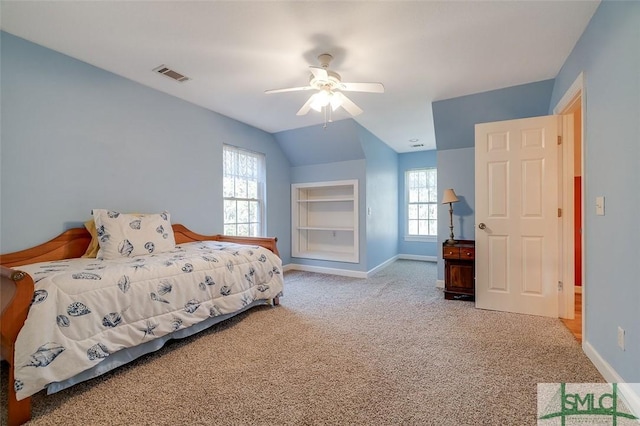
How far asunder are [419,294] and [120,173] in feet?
12.1

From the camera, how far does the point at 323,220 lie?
5465 millimetres

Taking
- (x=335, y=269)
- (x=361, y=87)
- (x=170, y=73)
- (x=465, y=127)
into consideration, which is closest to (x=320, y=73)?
(x=361, y=87)

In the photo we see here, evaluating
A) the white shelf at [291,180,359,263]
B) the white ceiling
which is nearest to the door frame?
the white ceiling

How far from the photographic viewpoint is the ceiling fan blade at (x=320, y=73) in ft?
7.17

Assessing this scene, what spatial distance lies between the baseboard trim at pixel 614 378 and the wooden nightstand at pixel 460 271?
4.21 ft

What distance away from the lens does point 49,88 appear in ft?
7.82

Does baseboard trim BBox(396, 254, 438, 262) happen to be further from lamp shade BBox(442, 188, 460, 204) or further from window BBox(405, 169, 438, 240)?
lamp shade BBox(442, 188, 460, 204)

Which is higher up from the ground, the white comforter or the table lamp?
the table lamp

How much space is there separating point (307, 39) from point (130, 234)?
2.28 m

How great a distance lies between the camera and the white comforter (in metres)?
1.52

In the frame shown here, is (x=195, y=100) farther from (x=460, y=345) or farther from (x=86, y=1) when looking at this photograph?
(x=460, y=345)

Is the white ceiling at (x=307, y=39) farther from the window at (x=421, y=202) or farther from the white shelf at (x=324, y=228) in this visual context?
the window at (x=421, y=202)

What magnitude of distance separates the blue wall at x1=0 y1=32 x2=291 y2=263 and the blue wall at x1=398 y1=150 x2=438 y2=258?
13.5 ft

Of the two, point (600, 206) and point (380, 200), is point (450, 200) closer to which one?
point (380, 200)
